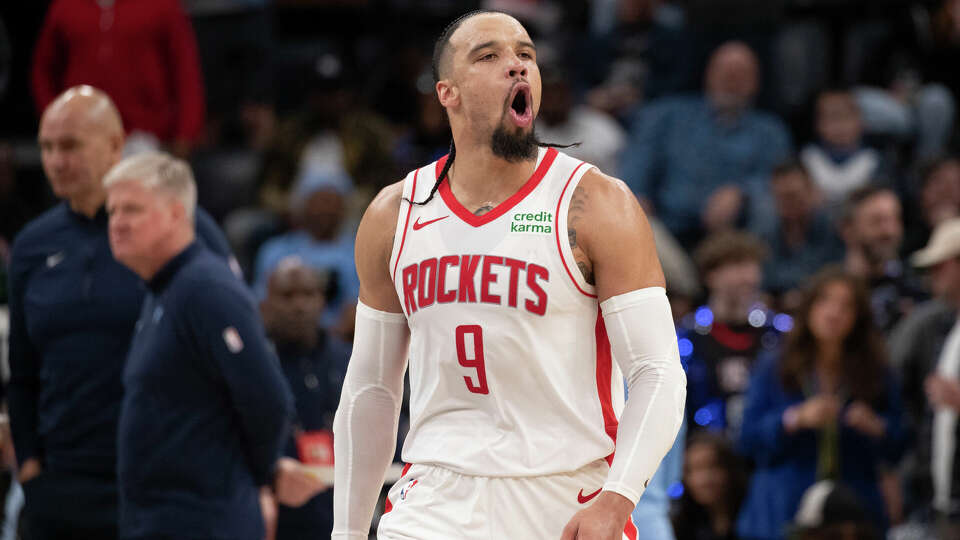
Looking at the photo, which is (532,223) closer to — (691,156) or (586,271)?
(586,271)

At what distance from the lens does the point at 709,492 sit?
7406mm

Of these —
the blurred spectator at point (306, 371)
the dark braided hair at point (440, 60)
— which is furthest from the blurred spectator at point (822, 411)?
the dark braided hair at point (440, 60)

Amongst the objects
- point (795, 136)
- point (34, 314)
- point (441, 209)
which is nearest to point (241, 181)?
point (795, 136)

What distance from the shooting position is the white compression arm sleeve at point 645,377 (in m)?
3.34

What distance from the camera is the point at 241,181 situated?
11.0 metres

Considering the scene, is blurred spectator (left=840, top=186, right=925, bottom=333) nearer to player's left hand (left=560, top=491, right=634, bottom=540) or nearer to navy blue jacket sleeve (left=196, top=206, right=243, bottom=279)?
navy blue jacket sleeve (left=196, top=206, right=243, bottom=279)

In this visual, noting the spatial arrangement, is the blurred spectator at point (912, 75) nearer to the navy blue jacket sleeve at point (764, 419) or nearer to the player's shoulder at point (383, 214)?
the navy blue jacket sleeve at point (764, 419)

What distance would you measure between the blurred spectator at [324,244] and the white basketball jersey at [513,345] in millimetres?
5601

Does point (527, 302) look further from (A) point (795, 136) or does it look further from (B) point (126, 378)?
(A) point (795, 136)

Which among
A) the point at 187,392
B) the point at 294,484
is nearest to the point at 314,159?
the point at 294,484

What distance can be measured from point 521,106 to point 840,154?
22.7ft

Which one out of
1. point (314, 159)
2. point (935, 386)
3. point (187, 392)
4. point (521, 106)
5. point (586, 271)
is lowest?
point (935, 386)

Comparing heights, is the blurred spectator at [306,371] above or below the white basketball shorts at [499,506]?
below

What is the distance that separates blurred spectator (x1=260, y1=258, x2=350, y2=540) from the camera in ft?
21.6
